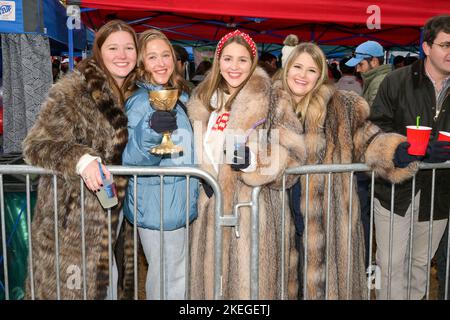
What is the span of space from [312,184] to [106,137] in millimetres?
1431

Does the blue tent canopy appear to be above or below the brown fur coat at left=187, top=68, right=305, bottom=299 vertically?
above

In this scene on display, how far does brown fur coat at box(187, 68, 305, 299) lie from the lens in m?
2.95

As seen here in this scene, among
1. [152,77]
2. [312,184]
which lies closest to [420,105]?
[312,184]

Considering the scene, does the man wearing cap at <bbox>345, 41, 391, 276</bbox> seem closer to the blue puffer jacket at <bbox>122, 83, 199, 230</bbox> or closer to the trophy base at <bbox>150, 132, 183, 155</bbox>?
the blue puffer jacket at <bbox>122, 83, 199, 230</bbox>

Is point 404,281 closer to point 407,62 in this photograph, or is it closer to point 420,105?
point 420,105

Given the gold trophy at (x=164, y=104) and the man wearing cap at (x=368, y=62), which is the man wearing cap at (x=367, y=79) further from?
the gold trophy at (x=164, y=104)

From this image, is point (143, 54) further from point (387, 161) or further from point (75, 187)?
point (387, 161)

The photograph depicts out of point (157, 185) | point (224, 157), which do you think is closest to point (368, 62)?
point (224, 157)

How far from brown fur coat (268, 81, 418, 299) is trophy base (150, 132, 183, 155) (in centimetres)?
79

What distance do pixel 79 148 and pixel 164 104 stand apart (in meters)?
0.58

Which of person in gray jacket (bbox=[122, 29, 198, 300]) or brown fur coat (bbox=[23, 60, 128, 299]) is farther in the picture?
person in gray jacket (bbox=[122, 29, 198, 300])

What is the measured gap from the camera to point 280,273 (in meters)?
3.17

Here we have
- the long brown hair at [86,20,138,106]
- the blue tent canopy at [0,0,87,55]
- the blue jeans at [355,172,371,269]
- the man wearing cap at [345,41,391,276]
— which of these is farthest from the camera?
the blue tent canopy at [0,0,87,55]

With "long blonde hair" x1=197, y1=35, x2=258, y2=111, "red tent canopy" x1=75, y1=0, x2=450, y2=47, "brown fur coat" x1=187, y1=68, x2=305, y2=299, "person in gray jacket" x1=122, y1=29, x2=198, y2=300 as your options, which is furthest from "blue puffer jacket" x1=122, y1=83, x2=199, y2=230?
"red tent canopy" x1=75, y1=0, x2=450, y2=47
